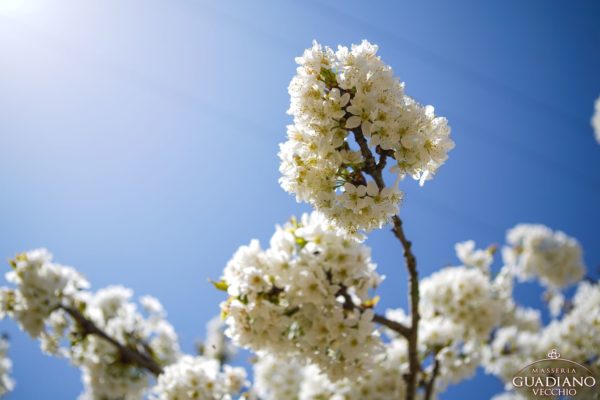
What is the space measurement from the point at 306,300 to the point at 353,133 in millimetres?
1649

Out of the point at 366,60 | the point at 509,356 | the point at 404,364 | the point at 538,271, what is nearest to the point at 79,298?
the point at 404,364

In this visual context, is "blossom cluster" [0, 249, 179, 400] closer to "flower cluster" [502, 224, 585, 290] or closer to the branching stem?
the branching stem

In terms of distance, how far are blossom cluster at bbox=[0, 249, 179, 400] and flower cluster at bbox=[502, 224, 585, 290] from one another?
9668 millimetres

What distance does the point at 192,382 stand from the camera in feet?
15.8

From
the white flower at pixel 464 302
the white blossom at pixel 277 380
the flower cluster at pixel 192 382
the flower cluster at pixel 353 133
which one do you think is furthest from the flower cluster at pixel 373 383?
the flower cluster at pixel 353 133

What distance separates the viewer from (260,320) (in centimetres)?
358

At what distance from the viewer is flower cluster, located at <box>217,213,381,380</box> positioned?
3580 millimetres

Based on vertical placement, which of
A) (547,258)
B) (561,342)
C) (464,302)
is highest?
(547,258)

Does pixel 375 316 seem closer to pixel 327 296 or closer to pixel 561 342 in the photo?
pixel 327 296

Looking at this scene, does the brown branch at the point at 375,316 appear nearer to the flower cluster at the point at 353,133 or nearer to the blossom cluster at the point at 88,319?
the flower cluster at the point at 353,133

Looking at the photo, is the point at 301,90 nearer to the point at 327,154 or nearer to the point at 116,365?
the point at 327,154

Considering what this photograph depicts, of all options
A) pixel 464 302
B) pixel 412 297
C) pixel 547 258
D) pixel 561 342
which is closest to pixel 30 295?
pixel 412 297

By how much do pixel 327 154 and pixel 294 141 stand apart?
30cm

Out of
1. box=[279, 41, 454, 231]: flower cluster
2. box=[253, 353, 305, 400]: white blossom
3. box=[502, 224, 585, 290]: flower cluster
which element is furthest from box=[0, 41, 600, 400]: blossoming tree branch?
box=[502, 224, 585, 290]: flower cluster
